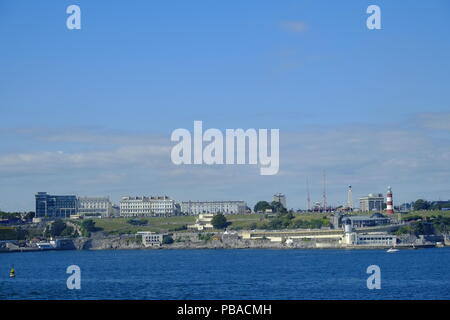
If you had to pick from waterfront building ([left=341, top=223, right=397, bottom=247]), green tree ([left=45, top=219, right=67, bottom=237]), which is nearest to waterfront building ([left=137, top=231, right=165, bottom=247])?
green tree ([left=45, top=219, right=67, bottom=237])

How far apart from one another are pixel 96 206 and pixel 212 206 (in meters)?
22.8

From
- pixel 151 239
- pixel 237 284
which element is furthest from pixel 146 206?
pixel 237 284

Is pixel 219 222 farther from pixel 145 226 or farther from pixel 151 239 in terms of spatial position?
pixel 151 239

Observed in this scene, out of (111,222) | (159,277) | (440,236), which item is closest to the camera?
(159,277)

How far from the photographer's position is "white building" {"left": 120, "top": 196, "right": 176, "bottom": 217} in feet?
513

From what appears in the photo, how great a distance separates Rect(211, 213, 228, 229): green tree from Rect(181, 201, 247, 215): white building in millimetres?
30310

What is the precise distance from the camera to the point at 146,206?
158 meters

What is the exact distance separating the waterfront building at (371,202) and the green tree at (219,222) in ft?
99.5

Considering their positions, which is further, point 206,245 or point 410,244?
A: point 206,245

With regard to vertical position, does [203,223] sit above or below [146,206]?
below
